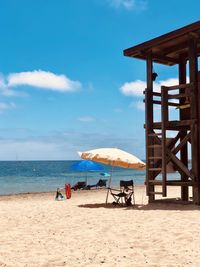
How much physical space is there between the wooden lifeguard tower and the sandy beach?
182cm

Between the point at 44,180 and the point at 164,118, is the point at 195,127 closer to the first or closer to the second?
the point at 164,118

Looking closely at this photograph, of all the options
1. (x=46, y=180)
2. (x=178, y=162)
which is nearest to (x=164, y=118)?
(x=178, y=162)

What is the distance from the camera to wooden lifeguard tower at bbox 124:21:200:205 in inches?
550

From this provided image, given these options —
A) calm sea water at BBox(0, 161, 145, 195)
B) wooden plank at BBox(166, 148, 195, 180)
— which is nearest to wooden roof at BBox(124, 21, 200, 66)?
wooden plank at BBox(166, 148, 195, 180)

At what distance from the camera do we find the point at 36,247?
7.88 m

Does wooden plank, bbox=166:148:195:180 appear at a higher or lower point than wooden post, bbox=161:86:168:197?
lower

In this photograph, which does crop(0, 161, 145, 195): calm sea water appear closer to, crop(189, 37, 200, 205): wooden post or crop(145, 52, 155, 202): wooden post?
crop(145, 52, 155, 202): wooden post

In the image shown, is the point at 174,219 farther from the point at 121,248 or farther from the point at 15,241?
the point at 15,241

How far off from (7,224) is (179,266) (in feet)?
19.6

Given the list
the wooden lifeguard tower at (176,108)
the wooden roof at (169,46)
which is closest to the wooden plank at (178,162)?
the wooden lifeguard tower at (176,108)

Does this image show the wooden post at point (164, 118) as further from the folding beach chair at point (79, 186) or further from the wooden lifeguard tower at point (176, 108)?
the folding beach chair at point (79, 186)

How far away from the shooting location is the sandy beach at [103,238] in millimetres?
6805

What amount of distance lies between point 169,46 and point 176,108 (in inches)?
91.5

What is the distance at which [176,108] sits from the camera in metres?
15.2
